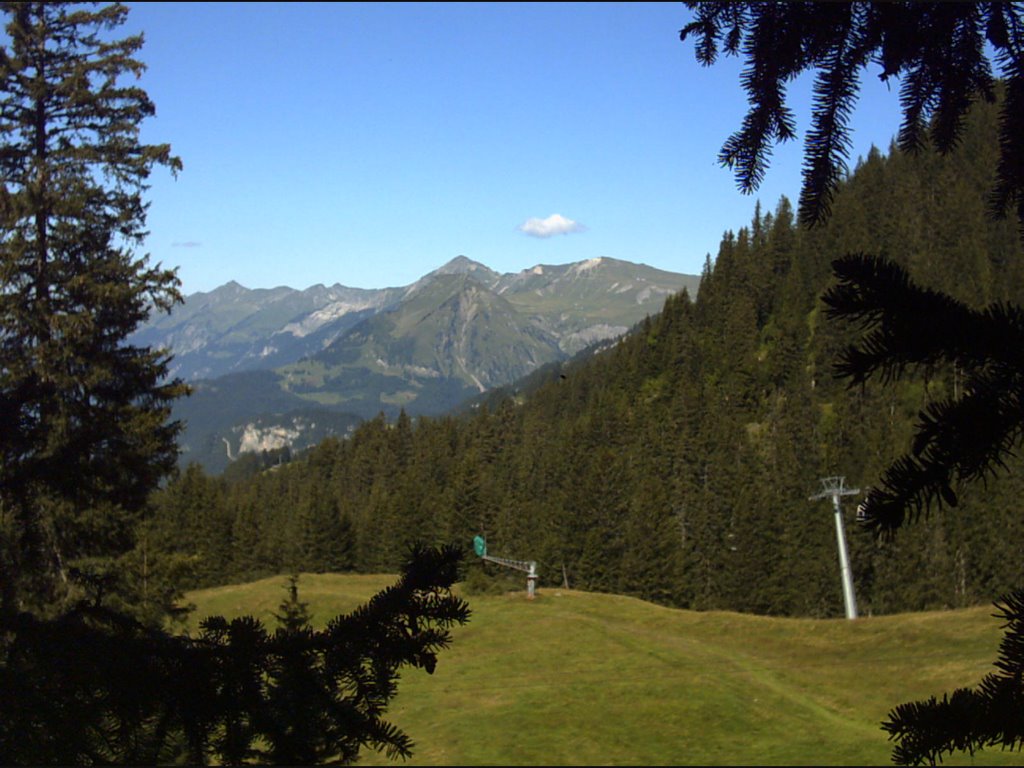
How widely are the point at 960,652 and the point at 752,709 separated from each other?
7154 millimetres

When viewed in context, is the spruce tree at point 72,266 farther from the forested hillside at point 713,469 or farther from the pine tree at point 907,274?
the forested hillside at point 713,469

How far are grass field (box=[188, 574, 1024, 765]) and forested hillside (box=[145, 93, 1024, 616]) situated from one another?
10.6m

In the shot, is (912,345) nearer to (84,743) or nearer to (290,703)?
(290,703)

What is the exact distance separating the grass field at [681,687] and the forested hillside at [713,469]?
10.6m

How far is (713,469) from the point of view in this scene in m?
84.3

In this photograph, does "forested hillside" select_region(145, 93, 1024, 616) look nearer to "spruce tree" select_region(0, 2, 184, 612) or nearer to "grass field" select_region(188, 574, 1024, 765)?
"grass field" select_region(188, 574, 1024, 765)

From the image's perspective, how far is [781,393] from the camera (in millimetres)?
102625

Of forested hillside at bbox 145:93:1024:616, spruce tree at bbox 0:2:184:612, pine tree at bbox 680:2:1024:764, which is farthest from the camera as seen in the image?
forested hillside at bbox 145:93:1024:616

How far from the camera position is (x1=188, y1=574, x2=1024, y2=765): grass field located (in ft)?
64.0

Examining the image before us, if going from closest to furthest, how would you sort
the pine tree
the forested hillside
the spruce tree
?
the pine tree → the spruce tree → the forested hillside

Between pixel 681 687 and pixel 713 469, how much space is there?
62.9 metres

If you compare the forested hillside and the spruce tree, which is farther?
the forested hillside

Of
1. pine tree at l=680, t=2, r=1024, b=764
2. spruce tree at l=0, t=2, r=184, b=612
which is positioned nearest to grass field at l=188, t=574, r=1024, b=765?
spruce tree at l=0, t=2, r=184, b=612

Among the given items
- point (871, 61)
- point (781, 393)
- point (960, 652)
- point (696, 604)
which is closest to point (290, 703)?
point (871, 61)
